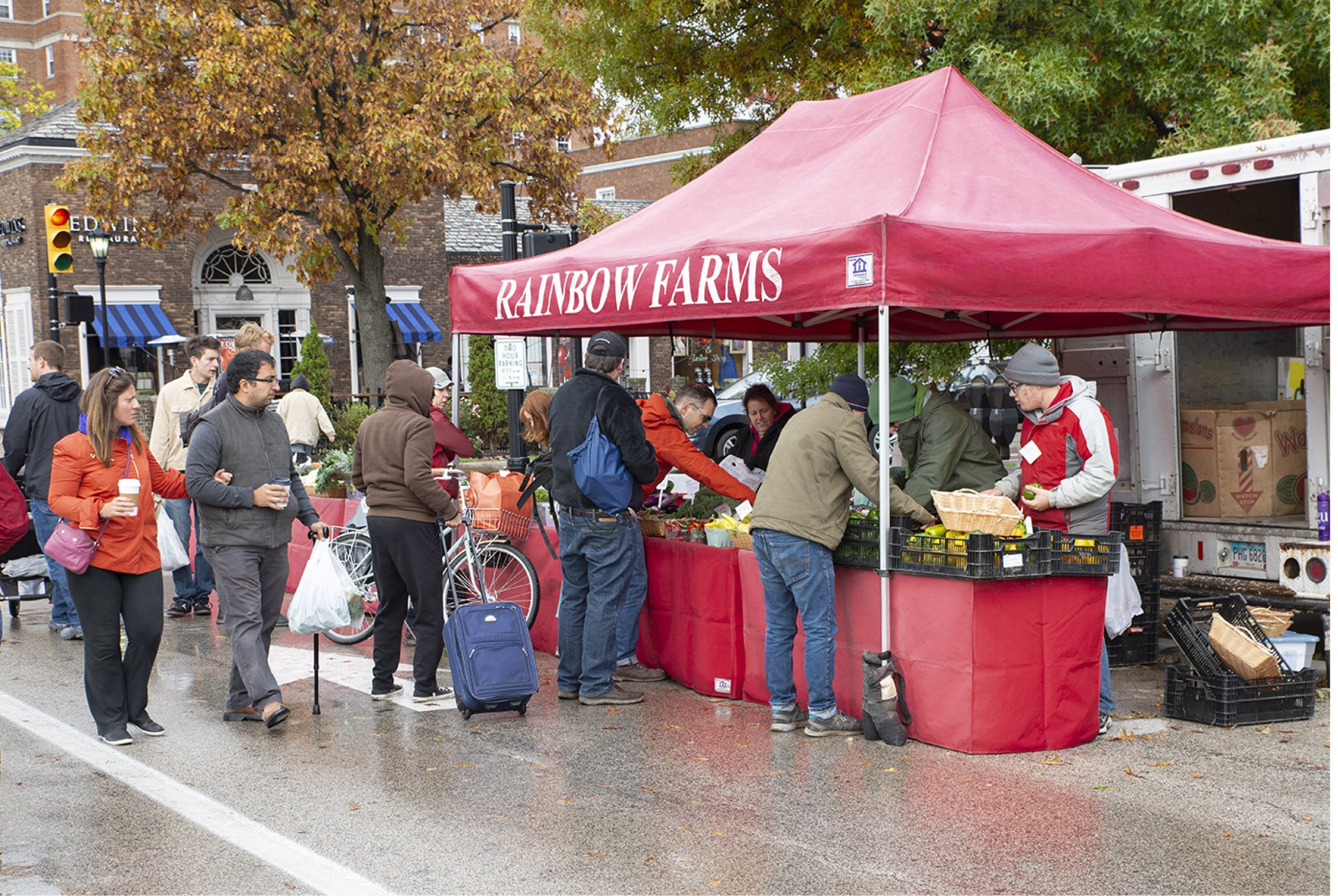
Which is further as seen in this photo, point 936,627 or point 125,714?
point 125,714

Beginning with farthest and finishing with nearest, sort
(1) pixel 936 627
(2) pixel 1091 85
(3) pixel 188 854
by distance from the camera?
(2) pixel 1091 85 < (1) pixel 936 627 < (3) pixel 188 854

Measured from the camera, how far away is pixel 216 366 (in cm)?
1082

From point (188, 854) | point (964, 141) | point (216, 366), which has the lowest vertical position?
point (188, 854)

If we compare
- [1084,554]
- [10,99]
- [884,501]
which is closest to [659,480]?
[884,501]

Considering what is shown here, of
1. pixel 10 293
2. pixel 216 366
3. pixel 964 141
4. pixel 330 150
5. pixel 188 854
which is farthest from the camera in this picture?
pixel 10 293

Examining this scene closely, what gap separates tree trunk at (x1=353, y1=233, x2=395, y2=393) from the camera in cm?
2541

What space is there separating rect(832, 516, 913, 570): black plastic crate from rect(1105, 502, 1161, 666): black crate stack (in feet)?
7.53

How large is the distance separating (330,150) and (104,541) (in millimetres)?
18056

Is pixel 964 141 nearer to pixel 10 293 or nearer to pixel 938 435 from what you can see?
pixel 938 435

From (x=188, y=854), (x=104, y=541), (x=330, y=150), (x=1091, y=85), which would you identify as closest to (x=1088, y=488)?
(x=188, y=854)

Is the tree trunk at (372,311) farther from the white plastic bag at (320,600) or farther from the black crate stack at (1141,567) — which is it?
the black crate stack at (1141,567)

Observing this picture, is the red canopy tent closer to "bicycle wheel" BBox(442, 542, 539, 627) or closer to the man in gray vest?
"bicycle wheel" BBox(442, 542, 539, 627)

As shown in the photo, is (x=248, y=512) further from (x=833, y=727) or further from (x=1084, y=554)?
(x=1084, y=554)

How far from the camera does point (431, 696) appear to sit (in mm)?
7938
